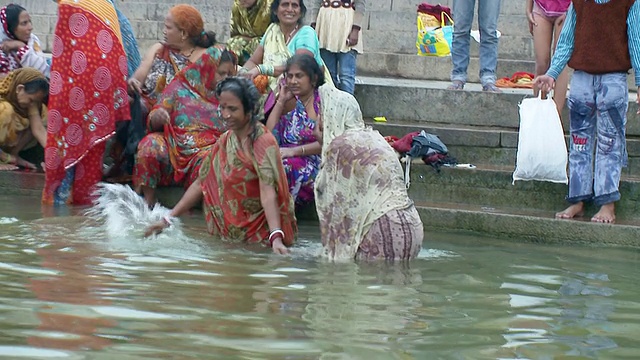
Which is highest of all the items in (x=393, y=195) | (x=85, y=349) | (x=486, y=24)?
(x=486, y=24)

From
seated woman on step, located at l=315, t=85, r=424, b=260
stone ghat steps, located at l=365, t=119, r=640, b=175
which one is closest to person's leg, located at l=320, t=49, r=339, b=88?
stone ghat steps, located at l=365, t=119, r=640, b=175

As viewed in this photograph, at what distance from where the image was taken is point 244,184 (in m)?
7.24

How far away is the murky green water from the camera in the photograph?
457cm

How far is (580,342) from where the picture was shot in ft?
16.0

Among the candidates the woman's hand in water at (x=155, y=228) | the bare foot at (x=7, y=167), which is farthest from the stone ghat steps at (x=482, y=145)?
the bare foot at (x=7, y=167)

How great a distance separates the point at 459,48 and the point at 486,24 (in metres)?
0.30

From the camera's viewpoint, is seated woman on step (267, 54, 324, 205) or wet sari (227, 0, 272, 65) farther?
wet sari (227, 0, 272, 65)

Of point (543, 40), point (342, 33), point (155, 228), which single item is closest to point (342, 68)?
point (342, 33)

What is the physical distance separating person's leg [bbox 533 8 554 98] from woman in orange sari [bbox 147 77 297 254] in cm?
242

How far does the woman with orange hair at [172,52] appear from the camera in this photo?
8555 mm

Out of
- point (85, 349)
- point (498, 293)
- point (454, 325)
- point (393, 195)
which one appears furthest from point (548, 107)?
point (85, 349)

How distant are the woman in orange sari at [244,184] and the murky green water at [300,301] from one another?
217mm

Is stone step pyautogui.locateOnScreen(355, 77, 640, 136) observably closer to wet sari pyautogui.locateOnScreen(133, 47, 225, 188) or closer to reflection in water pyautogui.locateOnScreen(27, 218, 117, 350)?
wet sari pyautogui.locateOnScreen(133, 47, 225, 188)

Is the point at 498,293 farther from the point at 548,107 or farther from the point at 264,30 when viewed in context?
the point at 264,30
